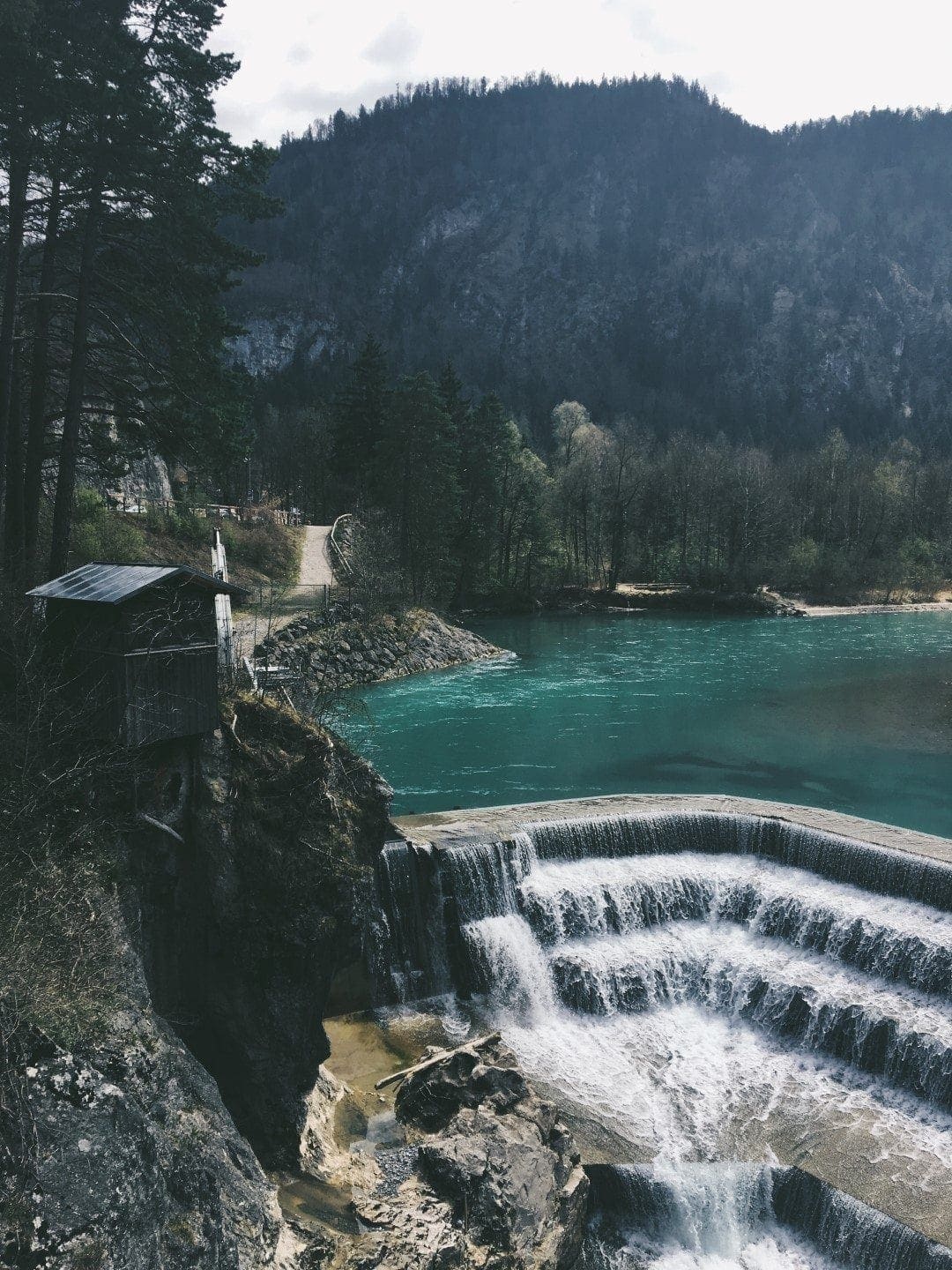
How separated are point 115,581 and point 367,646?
2782 cm

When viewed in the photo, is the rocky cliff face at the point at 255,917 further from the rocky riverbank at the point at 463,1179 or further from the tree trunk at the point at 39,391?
the tree trunk at the point at 39,391

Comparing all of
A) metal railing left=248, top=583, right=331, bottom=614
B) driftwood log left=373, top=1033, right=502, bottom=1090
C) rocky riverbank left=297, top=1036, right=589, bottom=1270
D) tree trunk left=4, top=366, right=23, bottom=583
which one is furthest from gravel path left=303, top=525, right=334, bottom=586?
rocky riverbank left=297, top=1036, right=589, bottom=1270

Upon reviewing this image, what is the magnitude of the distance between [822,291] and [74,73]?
189 m

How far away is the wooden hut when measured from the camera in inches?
432

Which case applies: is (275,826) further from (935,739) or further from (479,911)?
(935,739)

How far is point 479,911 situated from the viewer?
17.3 metres

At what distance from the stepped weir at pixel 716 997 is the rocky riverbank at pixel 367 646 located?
16.5 m

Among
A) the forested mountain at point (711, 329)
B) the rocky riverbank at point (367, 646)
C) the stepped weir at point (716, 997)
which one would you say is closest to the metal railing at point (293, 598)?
the rocky riverbank at point (367, 646)

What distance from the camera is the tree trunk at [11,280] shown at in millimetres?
→ 15156

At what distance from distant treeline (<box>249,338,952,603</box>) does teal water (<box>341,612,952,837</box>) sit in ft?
37.3

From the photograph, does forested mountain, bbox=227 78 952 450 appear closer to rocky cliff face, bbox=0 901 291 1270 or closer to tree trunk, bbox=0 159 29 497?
tree trunk, bbox=0 159 29 497

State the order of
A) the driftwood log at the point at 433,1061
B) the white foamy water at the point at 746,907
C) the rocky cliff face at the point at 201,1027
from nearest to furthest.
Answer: the rocky cliff face at the point at 201,1027 → the driftwood log at the point at 433,1061 → the white foamy water at the point at 746,907

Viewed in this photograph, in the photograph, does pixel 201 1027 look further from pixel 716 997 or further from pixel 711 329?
pixel 711 329

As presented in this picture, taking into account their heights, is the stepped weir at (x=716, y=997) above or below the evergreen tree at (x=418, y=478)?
below
